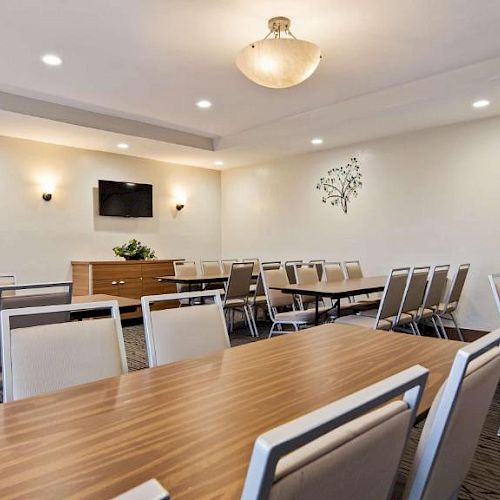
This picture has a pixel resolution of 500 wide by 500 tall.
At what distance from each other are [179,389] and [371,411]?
0.72 m

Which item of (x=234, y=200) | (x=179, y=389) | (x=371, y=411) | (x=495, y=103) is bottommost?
(x=179, y=389)

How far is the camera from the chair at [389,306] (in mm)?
3467

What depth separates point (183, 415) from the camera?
40.2 inches

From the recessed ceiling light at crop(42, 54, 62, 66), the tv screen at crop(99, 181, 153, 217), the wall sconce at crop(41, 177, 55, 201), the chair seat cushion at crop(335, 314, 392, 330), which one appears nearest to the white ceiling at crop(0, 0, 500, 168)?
the recessed ceiling light at crop(42, 54, 62, 66)

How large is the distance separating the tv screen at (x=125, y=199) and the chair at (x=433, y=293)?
4.43 metres

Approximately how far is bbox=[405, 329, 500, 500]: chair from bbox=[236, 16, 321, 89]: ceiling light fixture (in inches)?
97.6

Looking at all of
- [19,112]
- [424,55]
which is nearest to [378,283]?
[424,55]

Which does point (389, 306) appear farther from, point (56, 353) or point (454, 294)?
point (56, 353)

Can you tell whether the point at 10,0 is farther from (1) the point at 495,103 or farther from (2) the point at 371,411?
(1) the point at 495,103

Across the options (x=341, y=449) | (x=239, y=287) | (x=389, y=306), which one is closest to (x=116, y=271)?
(x=239, y=287)

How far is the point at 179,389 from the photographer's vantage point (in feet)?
3.96

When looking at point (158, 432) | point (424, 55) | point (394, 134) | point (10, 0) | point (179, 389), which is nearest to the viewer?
point (158, 432)

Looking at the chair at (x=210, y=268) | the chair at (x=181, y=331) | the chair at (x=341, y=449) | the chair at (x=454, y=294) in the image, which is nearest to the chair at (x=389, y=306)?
the chair at (x=454, y=294)

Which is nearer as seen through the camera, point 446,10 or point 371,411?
point 371,411
